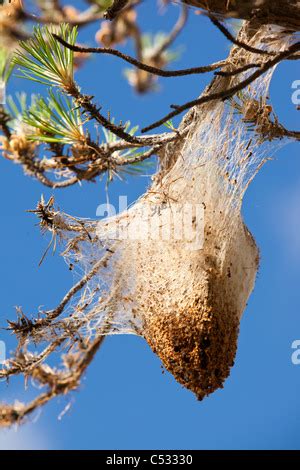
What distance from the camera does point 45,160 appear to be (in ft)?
11.2

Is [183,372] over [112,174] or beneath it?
beneath

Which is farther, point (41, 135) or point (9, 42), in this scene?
point (41, 135)

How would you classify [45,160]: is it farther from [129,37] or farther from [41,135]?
[129,37]

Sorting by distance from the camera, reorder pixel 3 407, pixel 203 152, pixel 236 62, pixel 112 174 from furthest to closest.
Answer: pixel 3 407, pixel 112 174, pixel 203 152, pixel 236 62

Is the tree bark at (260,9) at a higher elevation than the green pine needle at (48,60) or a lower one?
lower

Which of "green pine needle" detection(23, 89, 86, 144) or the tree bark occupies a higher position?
"green pine needle" detection(23, 89, 86, 144)

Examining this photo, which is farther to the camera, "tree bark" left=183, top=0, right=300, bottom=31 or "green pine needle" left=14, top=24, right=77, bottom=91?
"green pine needle" left=14, top=24, right=77, bottom=91

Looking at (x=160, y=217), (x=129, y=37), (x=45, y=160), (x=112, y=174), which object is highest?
(x=129, y=37)

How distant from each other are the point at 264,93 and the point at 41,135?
1096mm

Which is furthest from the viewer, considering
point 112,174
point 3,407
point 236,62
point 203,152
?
point 3,407

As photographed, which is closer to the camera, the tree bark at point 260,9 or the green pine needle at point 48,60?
the tree bark at point 260,9

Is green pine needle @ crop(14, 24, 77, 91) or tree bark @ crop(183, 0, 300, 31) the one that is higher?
green pine needle @ crop(14, 24, 77, 91)

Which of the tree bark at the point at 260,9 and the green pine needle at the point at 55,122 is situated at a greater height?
the green pine needle at the point at 55,122
